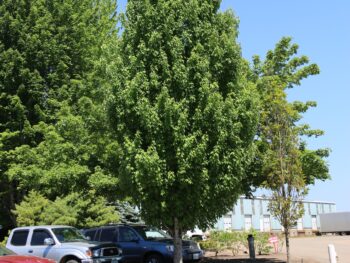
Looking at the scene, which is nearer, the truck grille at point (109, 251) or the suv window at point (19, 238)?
the truck grille at point (109, 251)

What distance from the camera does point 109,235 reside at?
59.5 feet

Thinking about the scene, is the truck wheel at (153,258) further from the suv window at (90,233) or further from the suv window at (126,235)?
the suv window at (90,233)

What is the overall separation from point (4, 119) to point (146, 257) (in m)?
13.1

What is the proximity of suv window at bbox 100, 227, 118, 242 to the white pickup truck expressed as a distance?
1669mm

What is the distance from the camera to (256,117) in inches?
574

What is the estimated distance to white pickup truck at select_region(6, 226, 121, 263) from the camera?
15.1 meters

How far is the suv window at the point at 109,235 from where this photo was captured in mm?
18031

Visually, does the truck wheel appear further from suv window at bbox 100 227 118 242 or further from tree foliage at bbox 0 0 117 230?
tree foliage at bbox 0 0 117 230

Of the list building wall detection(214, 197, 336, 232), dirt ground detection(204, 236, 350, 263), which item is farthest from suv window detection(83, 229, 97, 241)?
building wall detection(214, 197, 336, 232)

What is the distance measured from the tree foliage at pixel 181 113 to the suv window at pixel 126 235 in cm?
358

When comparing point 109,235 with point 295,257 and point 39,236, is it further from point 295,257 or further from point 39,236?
point 295,257

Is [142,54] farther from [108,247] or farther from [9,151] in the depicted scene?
[9,151]

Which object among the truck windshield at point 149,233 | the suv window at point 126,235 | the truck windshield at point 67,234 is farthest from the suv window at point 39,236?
the truck windshield at point 149,233

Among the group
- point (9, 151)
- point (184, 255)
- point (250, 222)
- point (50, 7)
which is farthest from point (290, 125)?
point (250, 222)
